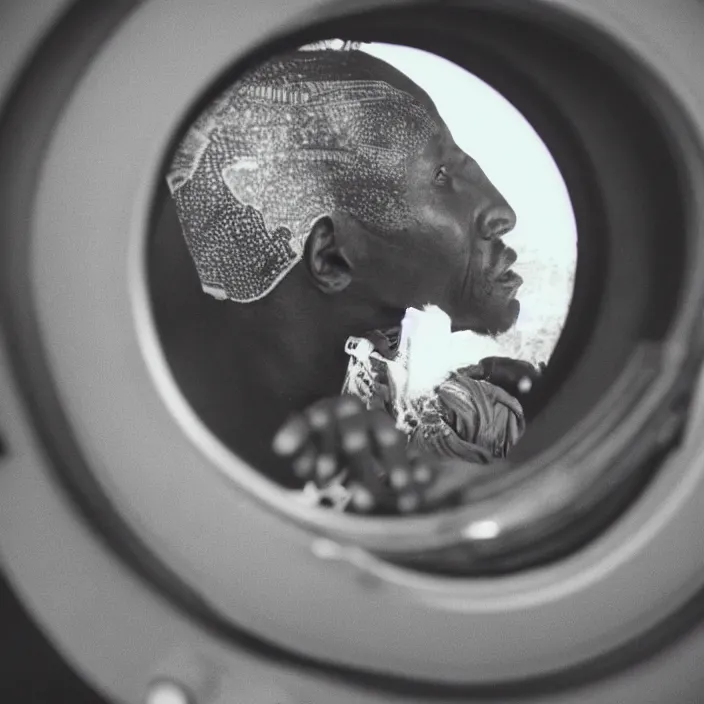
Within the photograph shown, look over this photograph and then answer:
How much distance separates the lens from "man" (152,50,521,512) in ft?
2.07

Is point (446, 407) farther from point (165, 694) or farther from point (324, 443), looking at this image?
point (165, 694)

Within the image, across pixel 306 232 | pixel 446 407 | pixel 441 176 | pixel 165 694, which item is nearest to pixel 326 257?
pixel 306 232

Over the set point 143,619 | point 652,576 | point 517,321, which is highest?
point 517,321

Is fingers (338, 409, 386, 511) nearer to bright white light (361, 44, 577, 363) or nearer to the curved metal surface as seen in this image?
the curved metal surface

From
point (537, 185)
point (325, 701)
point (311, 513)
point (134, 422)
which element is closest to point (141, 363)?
point (134, 422)

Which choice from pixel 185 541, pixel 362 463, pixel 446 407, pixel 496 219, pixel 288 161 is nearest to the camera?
pixel 185 541

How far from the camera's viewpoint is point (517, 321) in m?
0.83

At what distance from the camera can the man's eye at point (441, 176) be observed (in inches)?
28.9

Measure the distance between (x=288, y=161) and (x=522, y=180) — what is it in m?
0.25

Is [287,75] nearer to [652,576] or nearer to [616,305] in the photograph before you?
[616,305]

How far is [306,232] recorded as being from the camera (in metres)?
0.71

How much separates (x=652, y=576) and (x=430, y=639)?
0.16 metres

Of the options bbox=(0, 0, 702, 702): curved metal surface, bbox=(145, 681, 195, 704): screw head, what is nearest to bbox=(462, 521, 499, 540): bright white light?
bbox=(0, 0, 702, 702): curved metal surface

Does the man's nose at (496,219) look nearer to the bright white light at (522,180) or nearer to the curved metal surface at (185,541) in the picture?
the bright white light at (522,180)
